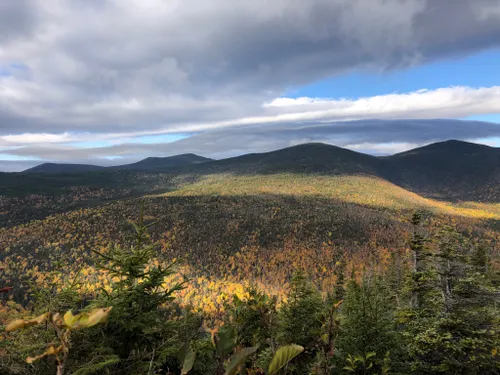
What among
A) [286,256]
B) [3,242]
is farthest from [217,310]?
[3,242]

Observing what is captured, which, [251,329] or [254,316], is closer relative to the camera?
[254,316]

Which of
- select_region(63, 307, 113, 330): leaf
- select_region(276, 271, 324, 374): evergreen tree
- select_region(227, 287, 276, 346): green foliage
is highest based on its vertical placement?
select_region(63, 307, 113, 330): leaf

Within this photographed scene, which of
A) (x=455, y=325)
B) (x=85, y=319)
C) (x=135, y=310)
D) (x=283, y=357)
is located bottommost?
(x=455, y=325)

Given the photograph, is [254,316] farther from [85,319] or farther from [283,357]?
[85,319]

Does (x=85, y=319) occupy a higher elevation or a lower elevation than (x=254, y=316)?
higher

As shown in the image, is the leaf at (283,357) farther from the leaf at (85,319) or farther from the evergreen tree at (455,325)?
the evergreen tree at (455,325)

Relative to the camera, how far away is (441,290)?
46.9ft

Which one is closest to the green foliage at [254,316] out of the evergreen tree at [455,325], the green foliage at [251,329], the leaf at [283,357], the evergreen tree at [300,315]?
the green foliage at [251,329]

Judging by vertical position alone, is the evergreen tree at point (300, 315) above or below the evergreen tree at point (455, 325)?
above

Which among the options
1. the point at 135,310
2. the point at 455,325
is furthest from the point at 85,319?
the point at 455,325

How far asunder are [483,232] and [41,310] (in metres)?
241

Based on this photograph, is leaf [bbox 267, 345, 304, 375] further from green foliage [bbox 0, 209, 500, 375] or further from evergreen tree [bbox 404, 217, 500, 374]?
evergreen tree [bbox 404, 217, 500, 374]

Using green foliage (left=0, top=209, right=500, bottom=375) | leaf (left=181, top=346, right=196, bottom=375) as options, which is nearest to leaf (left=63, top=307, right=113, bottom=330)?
green foliage (left=0, top=209, right=500, bottom=375)

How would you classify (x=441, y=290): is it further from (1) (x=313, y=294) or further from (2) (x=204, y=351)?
(2) (x=204, y=351)
